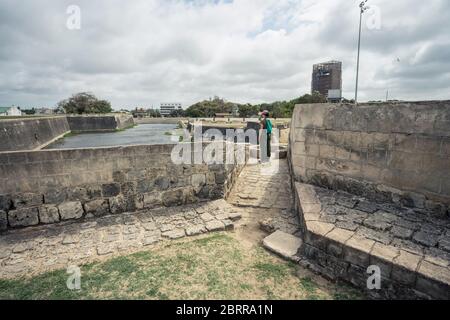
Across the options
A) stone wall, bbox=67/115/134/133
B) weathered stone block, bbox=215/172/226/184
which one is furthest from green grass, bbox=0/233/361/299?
stone wall, bbox=67/115/134/133

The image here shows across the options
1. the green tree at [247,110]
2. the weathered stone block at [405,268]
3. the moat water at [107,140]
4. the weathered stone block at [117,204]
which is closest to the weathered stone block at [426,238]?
the weathered stone block at [405,268]

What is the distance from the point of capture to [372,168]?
13.2 ft

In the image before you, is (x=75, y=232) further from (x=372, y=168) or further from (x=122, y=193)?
(x=372, y=168)

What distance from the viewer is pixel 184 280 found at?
2803 mm

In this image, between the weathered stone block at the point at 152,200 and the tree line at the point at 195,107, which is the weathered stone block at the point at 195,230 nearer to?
the weathered stone block at the point at 152,200

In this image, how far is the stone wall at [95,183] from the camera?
3914 millimetres

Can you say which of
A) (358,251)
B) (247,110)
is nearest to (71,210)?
(358,251)

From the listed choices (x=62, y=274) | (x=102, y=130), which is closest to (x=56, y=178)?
(x=62, y=274)

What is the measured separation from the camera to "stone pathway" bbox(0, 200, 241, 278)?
127 inches

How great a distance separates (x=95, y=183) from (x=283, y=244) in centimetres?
363

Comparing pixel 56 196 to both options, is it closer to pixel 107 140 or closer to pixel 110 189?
pixel 110 189

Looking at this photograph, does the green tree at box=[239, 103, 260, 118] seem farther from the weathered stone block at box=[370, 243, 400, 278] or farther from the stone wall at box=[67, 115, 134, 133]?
the weathered stone block at box=[370, 243, 400, 278]

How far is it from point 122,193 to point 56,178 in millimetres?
1150

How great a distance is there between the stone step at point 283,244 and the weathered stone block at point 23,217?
403 cm
